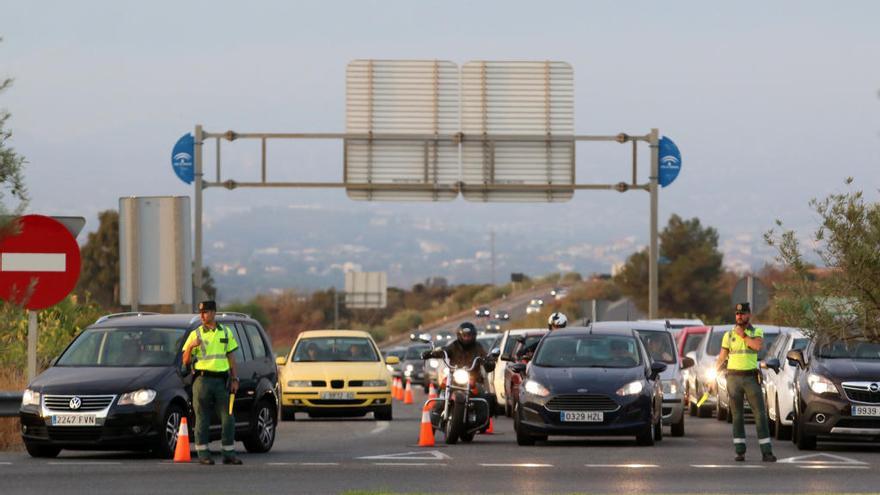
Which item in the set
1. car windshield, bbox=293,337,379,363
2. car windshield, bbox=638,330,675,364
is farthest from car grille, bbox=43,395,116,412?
car windshield, bbox=293,337,379,363

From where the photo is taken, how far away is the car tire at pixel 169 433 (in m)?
22.0

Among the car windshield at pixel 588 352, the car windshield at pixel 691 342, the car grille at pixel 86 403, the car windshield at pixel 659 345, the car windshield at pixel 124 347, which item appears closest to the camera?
the car grille at pixel 86 403

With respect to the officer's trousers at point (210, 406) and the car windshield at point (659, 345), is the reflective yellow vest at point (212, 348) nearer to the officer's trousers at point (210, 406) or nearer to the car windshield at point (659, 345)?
the officer's trousers at point (210, 406)

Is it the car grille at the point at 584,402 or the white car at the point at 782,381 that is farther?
the white car at the point at 782,381

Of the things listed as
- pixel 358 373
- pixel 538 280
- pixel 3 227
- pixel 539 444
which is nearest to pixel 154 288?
pixel 358 373

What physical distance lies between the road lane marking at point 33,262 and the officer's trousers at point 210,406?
301cm

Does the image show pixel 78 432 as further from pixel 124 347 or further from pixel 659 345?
pixel 659 345

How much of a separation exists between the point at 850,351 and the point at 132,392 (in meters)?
9.89

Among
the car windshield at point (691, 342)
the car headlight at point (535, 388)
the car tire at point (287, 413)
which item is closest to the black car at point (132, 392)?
the car headlight at point (535, 388)

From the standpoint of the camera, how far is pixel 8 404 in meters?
23.8

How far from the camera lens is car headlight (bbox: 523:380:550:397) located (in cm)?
2508

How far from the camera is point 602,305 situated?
50.7 metres

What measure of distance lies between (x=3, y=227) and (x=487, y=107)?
82.6 feet

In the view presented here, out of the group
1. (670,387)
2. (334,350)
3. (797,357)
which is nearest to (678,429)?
(670,387)
